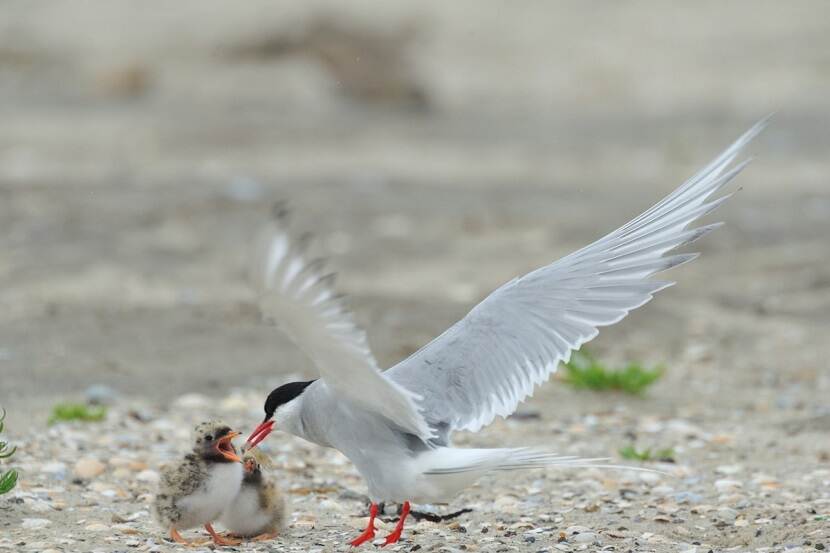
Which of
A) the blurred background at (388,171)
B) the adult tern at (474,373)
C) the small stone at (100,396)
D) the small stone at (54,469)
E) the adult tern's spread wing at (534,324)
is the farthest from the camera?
the blurred background at (388,171)

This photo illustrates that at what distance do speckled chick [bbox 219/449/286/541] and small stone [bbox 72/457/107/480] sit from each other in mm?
938

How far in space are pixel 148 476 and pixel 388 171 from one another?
764 cm

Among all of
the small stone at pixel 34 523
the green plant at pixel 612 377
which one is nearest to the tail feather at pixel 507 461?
the small stone at pixel 34 523

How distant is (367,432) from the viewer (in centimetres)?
462

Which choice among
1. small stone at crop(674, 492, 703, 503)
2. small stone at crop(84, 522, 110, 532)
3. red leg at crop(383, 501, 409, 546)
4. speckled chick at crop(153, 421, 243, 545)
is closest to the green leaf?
small stone at crop(84, 522, 110, 532)

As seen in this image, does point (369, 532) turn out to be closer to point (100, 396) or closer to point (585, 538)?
point (585, 538)

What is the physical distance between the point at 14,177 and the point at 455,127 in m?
5.26

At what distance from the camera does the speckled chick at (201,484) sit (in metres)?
4.85

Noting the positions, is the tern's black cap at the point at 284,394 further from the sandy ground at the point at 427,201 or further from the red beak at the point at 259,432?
the sandy ground at the point at 427,201

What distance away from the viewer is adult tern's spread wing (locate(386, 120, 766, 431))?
482 centimetres

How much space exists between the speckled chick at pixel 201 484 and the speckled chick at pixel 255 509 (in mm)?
35

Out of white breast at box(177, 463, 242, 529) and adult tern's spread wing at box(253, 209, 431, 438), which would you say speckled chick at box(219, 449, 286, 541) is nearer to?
white breast at box(177, 463, 242, 529)

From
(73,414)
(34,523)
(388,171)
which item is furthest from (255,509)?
(388,171)

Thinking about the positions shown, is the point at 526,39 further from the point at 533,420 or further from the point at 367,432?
the point at 367,432
